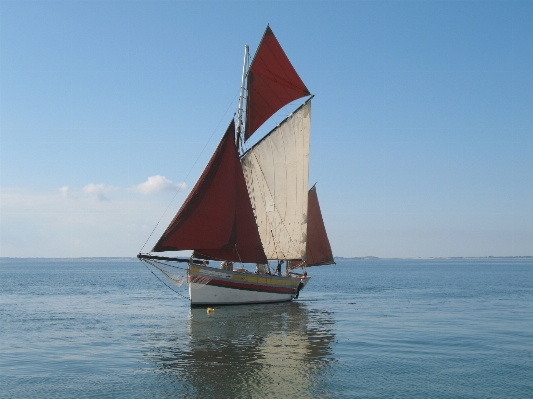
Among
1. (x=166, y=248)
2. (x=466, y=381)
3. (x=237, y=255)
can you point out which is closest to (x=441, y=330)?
(x=466, y=381)

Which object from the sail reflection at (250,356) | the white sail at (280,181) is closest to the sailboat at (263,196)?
the white sail at (280,181)

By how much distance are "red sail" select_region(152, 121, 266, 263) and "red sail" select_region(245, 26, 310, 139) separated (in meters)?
8.27

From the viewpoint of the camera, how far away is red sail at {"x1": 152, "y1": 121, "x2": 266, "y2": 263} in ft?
140

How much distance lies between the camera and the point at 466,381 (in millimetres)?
22406

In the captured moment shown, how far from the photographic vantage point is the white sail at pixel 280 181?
53.1 metres

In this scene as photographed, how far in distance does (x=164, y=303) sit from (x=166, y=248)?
16773 mm

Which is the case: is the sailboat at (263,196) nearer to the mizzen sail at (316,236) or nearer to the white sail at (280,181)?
the white sail at (280,181)


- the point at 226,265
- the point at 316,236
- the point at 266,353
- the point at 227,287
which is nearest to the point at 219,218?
the point at 226,265

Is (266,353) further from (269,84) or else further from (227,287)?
(269,84)

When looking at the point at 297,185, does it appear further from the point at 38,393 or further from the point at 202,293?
the point at 38,393

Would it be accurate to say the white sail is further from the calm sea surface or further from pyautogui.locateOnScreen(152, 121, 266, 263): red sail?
the calm sea surface

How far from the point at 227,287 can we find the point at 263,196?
1004cm

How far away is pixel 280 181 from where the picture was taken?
5322 cm

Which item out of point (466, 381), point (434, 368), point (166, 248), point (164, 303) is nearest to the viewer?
point (466, 381)
